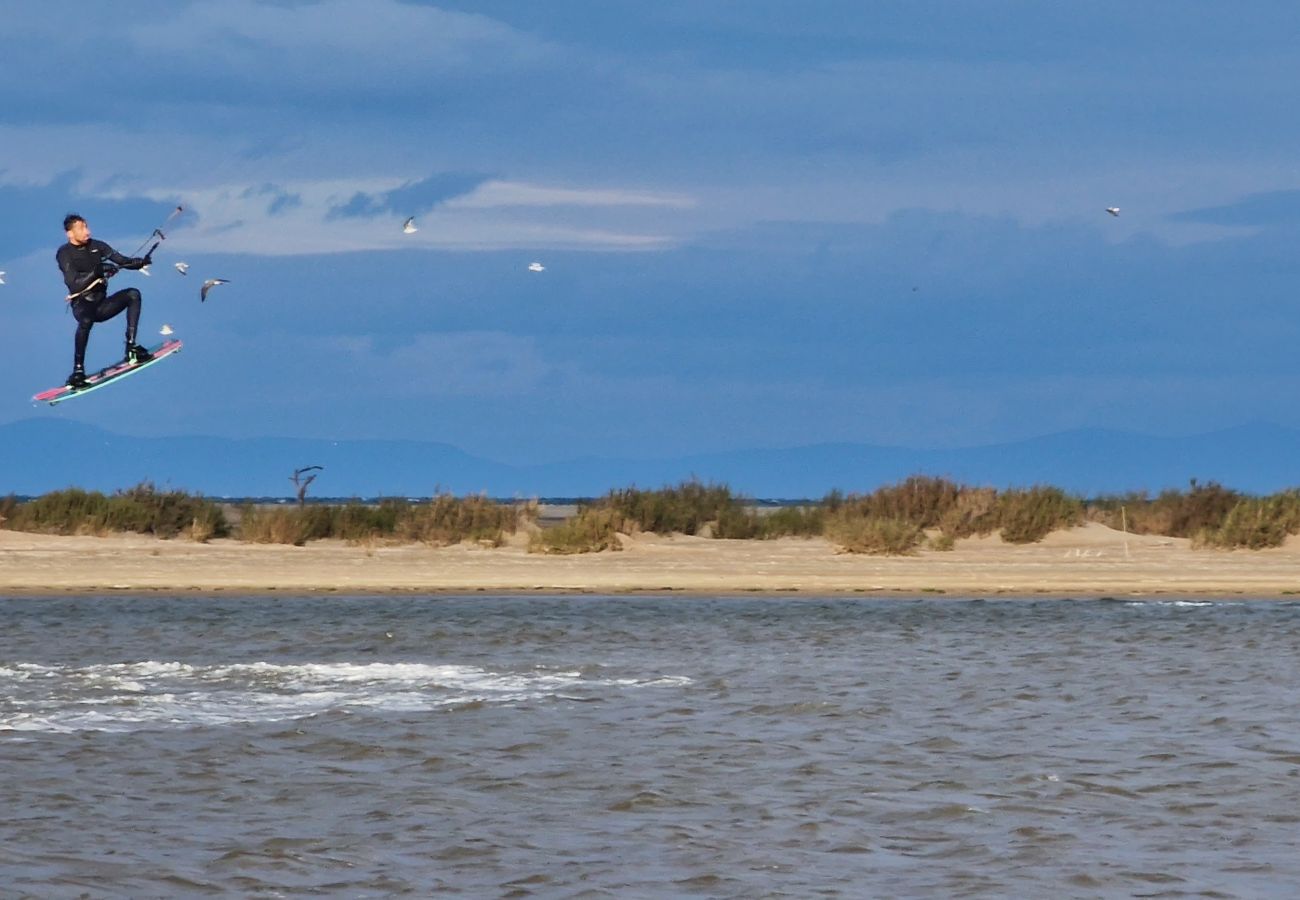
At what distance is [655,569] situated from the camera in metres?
29.8

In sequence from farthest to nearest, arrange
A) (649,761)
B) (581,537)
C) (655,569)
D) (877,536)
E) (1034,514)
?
(1034,514)
(581,537)
(877,536)
(655,569)
(649,761)

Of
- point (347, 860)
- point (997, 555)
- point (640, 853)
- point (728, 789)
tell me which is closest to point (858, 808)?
point (728, 789)

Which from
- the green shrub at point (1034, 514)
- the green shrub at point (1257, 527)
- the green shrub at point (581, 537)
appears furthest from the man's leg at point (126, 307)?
the green shrub at point (1257, 527)

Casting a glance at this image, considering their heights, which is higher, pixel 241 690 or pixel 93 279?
pixel 93 279

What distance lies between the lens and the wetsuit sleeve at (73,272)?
1988 cm

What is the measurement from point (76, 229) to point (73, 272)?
1.52 feet

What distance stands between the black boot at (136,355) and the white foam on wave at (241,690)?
21.3ft

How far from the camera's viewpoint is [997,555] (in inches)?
1286

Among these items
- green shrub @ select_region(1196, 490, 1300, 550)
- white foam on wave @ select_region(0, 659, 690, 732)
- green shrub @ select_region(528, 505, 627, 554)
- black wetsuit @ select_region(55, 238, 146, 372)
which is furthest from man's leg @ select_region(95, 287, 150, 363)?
green shrub @ select_region(1196, 490, 1300, 550)

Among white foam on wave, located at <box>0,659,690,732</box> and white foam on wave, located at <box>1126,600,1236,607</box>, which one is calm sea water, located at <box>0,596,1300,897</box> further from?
white foam on wave, located at <box>1126,600,1236,607</box>

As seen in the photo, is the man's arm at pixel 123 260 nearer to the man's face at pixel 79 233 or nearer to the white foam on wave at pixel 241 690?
the man's face at pixel 79 233

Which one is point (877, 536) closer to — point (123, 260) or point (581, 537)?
point (581, 537)

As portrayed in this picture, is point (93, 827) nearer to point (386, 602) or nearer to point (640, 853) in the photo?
point (640, 853)

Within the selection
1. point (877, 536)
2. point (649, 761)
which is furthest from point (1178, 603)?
point (649, 761)
